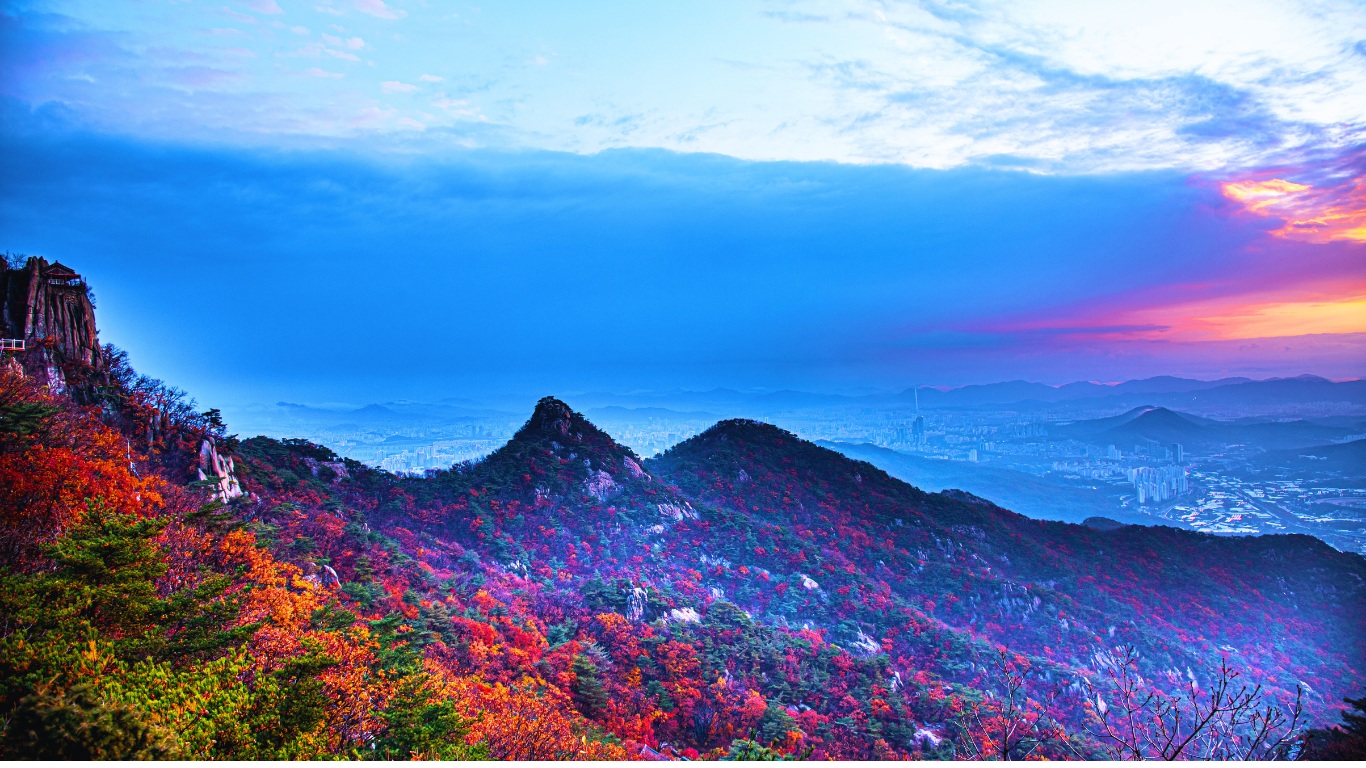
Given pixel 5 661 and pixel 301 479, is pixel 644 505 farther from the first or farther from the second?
pixel 5 661

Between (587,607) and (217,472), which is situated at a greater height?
(217,472)

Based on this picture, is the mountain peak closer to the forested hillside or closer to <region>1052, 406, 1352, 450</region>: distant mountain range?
the forested hillside

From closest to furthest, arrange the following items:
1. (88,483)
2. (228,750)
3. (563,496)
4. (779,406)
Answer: (228,750) < (88,483) < (563,496) < (779,406)

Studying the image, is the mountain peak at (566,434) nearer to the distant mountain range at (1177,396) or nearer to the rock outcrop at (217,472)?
the rock outcrop at (217,472)

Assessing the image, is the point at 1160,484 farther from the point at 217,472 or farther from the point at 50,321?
the point at 50,321

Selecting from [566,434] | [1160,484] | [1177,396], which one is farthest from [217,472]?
[1177,396]

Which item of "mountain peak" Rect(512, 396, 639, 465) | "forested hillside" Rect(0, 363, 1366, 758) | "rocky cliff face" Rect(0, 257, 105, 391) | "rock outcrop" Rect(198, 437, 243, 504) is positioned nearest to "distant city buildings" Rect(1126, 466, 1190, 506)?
"forested hillside" Rect(0, 363, 1366, 758)

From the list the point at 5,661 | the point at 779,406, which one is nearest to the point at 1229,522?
the point at 5,661

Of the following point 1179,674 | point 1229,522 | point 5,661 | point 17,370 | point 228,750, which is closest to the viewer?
point 5,661

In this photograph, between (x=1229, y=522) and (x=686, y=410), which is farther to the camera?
(x=686, y=410)
